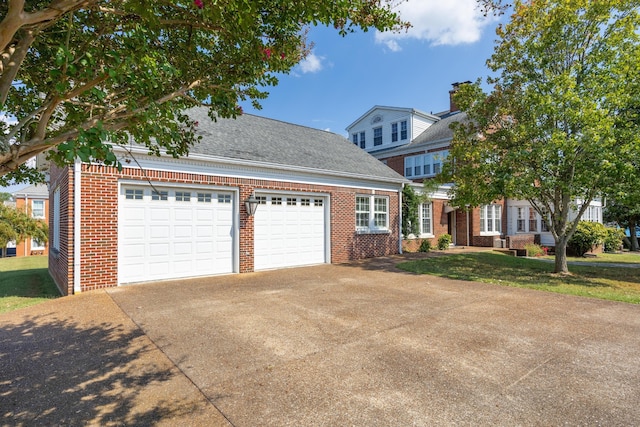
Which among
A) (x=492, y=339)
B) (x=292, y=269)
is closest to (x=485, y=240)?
(x=292, y=269)

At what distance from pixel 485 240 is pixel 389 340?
58.0 feet

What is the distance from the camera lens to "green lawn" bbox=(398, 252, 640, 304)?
28.5 ft

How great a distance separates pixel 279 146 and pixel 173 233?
5.61m

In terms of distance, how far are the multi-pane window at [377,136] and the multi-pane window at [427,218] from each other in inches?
379

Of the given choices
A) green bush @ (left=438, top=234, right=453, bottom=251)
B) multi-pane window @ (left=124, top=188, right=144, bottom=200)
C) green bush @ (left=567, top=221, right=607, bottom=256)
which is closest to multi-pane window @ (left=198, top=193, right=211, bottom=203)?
multi-pane window @ (left=124, top=188, right=144, bottom=200)

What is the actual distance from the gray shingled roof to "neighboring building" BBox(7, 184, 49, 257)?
19184mm

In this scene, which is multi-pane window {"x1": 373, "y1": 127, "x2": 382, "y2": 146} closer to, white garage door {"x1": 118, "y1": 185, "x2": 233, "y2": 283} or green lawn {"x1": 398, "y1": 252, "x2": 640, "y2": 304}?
green lawn {"x1": 398, "y1": 252, "x2": 640, "y2": 304}

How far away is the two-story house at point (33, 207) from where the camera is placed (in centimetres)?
2388

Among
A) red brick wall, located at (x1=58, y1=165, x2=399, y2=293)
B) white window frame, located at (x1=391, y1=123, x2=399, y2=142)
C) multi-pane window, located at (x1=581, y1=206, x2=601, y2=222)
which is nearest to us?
red brick wall, located at (x1=58, y1=165, x2=399, y2=293)

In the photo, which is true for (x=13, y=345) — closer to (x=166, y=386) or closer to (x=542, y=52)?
(x=166, y=386)

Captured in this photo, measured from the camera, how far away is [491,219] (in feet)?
72.5

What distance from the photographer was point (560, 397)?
3.40 meters

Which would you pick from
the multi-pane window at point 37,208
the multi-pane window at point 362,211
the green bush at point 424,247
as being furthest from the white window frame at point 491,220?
the multi-pane window at point 37,208

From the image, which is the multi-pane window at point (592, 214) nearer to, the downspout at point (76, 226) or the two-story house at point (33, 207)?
the downspout at point (76, 226)
